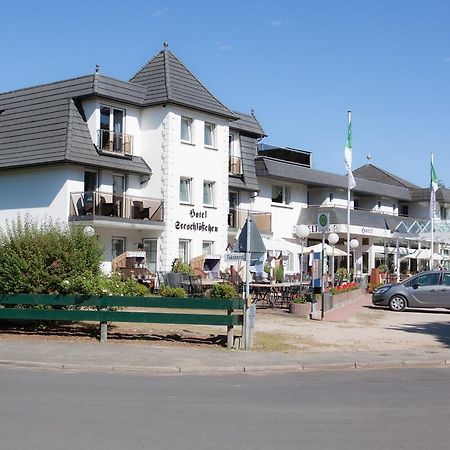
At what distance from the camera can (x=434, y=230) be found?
170 ft

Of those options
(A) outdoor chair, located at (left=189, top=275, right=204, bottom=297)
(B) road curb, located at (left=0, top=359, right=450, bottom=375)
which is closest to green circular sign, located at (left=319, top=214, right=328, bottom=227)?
(A) outdoor chair, located at (left=189, top=275, right=204, bottom=297)

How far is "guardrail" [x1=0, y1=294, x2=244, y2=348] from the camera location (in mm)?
15680

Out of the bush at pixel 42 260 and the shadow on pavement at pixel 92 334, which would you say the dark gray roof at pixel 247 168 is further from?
the shadow on pavement at pixel 92 334

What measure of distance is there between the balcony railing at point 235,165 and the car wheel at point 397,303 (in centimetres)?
1292

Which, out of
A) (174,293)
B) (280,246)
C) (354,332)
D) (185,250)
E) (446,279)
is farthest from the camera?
(185,250)

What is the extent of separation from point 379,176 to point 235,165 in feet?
96.1

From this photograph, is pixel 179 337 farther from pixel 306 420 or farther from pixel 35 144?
pixel 35 144

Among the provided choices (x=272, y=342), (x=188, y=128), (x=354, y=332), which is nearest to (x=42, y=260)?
(x=272, y=342)

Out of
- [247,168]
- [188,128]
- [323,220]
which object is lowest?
[323,220]

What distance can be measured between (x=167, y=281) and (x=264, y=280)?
3953mm

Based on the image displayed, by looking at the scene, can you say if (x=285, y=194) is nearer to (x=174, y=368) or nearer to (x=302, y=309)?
(x=302, y=309)

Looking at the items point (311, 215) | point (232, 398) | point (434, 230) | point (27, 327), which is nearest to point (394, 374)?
point (232, 398)

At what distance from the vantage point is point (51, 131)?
31.1m

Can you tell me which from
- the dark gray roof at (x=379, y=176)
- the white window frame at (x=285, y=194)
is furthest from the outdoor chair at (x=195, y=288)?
the dark gray roof at (x=379, y=176)
